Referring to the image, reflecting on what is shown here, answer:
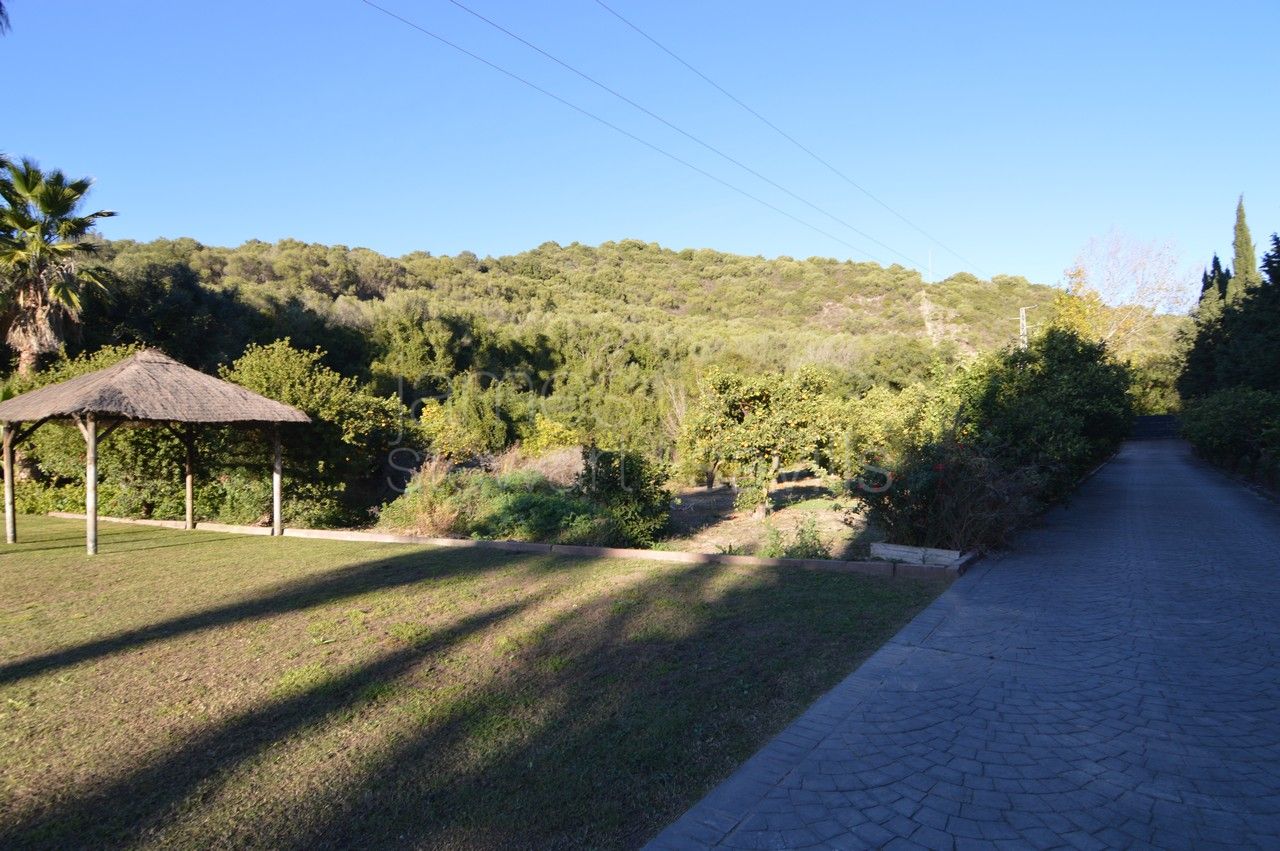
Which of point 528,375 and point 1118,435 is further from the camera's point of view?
point 528,375

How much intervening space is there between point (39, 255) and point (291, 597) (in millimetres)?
12294

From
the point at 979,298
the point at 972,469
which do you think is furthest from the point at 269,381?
the point at 979,298

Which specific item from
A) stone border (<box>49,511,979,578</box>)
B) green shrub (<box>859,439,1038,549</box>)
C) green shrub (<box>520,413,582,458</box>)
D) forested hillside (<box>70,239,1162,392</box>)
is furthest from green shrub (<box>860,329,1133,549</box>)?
green shrub (<box>520,413,582,458</box>)

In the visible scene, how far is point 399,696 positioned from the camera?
4684 millimetres

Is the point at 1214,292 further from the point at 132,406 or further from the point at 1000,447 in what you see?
the point at 132,406

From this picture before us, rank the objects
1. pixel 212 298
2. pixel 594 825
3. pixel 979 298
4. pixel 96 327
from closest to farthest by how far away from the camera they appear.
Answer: pixel 594 825 → pixel 96 327 → pixel 212 298 → pixel 979 298

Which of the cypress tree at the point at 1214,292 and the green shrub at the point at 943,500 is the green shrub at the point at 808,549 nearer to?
the green shrub at the point at 943,500

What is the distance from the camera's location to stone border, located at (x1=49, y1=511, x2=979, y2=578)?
8430mm

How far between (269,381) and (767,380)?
979 cm

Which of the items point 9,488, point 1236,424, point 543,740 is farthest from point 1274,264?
point 9,488

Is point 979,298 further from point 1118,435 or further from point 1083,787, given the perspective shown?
point 1083,787

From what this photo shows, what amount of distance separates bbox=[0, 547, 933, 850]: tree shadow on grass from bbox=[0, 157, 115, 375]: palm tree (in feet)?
41.6

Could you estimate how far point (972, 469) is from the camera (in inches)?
374

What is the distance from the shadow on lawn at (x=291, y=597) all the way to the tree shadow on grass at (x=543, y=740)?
0.35 m
